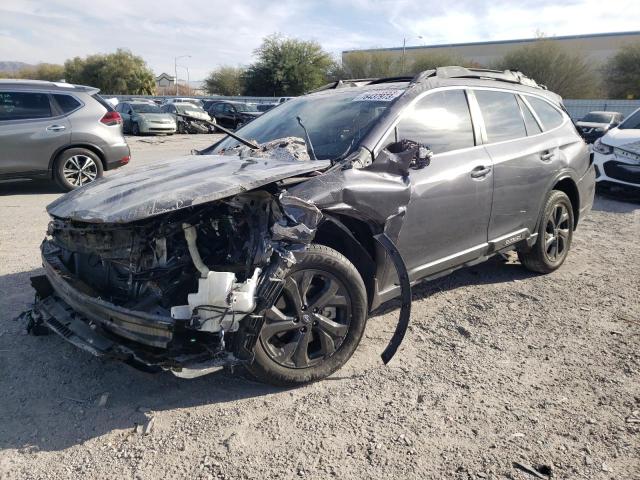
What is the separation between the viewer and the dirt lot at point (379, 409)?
2.41 meters

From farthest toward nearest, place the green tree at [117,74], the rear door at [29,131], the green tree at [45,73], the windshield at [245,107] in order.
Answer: the green tree at [45,73]
the green tree at [117,74]
the windshield at [245,107]
the rear door at [29,131]

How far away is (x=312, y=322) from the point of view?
2.94 meters

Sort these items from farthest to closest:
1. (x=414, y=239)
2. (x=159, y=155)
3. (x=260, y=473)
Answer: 1. (x=159, y=155)
2. (x=414, y=239)
3. (x=260, y=473)

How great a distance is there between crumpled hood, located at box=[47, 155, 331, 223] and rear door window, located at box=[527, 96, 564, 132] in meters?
2.71

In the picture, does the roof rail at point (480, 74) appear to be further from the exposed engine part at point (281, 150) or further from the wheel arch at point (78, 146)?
the wheel arch at point (78, 146)

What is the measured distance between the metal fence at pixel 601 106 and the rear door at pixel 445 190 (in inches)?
1049

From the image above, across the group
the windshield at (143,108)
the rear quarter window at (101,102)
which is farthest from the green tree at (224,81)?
the rear quarter window at (101,102)

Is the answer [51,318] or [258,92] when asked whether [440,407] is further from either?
[258,92]

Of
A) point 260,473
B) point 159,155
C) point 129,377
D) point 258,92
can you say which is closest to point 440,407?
point 260,473

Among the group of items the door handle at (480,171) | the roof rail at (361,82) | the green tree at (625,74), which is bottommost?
the door handle at (480,171)

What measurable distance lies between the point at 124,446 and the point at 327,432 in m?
1.02

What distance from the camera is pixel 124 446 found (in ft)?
8.31

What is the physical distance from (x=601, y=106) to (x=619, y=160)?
897 inches

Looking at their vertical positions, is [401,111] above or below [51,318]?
above
